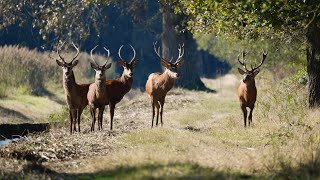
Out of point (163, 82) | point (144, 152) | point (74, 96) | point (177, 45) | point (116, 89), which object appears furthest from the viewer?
point (177, 45)

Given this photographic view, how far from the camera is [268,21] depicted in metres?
15.4

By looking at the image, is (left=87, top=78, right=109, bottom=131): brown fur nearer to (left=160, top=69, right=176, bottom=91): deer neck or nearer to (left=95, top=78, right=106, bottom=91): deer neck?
(left=95, top=78, right=106, bottom=91): deer neck

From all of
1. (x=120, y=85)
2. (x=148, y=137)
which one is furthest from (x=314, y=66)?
(x=148, y=137)

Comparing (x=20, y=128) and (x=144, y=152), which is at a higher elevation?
(x=144, y=152)

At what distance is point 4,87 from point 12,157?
15.4 m

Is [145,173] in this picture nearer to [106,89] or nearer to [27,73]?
[106,89]

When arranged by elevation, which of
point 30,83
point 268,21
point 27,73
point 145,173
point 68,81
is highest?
point 268,21

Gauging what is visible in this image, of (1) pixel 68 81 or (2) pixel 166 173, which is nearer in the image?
(2) pixel 166 173

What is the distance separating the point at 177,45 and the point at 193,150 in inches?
833

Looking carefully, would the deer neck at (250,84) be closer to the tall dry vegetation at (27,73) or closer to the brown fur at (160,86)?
the brown fur at (160,86)

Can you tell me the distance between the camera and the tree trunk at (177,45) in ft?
107

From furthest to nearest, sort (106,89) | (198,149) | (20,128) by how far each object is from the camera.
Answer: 1. (20,128)
2. (106,89)
3. (198,149)

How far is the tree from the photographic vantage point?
14.4 metres

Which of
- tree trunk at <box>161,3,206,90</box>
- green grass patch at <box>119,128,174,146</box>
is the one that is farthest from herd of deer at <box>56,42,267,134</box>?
tree trunk at <box>161,3,206,90</box>
